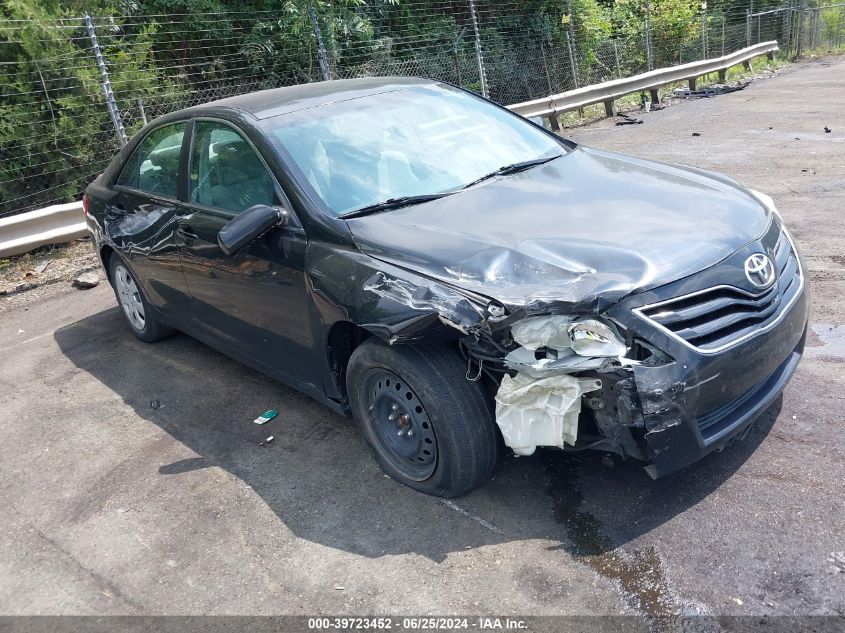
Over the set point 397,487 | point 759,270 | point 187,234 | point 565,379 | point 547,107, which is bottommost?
point 397,487

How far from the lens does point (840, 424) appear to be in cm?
354

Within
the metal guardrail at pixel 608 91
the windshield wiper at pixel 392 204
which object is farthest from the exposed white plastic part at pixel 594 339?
the metal guardrail at pixel 608 91

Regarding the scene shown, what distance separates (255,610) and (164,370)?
2.75 metres

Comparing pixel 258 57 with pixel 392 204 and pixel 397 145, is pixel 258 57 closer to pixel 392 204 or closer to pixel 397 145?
pixel 397 145

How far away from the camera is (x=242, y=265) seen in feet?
13.3

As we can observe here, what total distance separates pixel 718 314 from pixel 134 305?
172 inches

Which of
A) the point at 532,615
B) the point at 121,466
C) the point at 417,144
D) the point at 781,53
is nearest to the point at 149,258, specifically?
the point at 121,466

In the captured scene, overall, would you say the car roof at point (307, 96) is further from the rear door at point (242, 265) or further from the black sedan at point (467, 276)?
the rear door at point (242, 265)

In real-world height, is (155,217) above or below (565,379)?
above

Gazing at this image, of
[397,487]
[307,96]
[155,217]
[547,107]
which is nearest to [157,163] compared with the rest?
[155,217]

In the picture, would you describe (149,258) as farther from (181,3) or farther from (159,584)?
(181,3)

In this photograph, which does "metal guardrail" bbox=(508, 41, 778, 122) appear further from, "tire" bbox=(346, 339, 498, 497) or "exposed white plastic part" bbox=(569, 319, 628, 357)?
"exposed white plastic part" bbox=(569, 319, 628, 357)

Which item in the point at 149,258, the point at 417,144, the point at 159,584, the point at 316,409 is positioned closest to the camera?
the point at 159,584

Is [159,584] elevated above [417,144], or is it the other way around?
[417,144]
